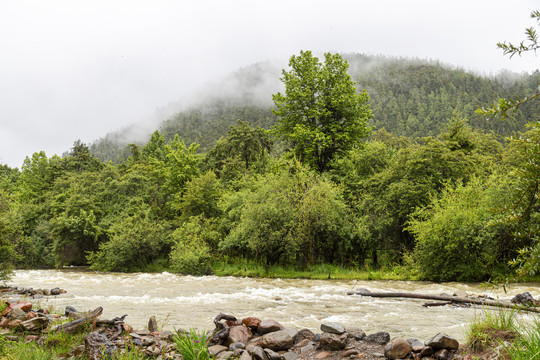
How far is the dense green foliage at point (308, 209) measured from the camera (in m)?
18.6

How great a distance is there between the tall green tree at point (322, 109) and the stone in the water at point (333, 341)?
24342mm

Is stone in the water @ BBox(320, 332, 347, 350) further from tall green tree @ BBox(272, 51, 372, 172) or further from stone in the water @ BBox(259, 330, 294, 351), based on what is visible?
tall green tree @ BBox(272, 51, 372, 172)

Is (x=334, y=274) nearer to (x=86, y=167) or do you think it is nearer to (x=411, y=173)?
(x=411, y=173)

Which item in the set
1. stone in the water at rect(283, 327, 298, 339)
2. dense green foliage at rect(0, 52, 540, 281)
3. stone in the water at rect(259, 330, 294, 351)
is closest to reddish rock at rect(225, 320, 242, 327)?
stone in the water at rect(259, 330, 294, 351)

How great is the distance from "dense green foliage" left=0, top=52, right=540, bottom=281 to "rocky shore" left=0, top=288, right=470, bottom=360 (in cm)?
1114

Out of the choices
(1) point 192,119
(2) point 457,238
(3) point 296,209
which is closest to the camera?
(2) point 457,238

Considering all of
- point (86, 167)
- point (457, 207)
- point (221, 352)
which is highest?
point (86, 167)

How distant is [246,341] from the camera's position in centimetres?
714

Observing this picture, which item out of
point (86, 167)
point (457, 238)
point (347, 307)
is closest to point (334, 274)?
point (457, 238)

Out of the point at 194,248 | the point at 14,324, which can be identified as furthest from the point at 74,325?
the point at 194,248

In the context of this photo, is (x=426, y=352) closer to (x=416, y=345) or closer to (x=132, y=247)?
(x=416, y=345)

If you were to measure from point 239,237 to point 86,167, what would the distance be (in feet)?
141

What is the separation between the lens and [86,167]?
191 ft

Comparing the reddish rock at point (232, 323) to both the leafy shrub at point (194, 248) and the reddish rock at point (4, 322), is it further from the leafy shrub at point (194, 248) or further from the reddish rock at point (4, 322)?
the leafy shrub at point (194, 248)
